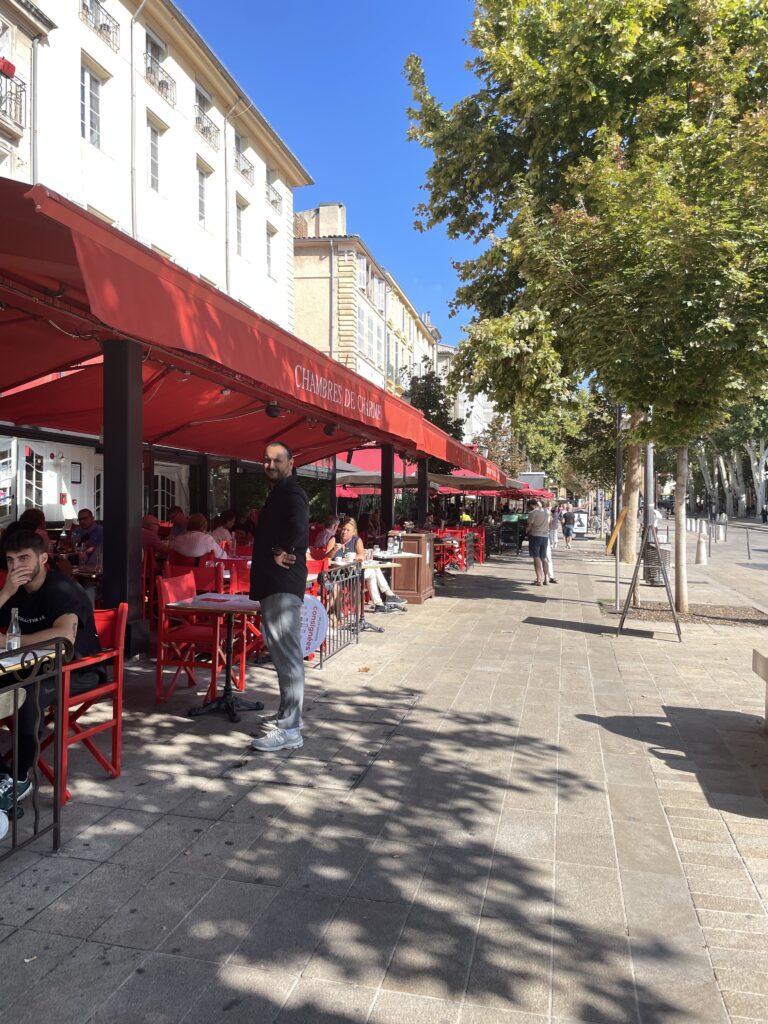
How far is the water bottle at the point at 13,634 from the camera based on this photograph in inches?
127

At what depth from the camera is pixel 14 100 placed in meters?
14.7

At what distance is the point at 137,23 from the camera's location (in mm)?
19078

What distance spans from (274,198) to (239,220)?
3.08 metres

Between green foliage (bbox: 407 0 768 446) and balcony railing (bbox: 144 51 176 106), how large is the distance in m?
9.86

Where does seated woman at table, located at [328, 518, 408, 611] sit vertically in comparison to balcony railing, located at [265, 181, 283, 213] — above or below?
below

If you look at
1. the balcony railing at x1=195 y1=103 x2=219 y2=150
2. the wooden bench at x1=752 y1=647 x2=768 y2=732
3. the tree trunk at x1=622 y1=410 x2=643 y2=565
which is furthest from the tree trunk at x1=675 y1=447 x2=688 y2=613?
the balcony railing at x1=195 y1=103 x2=219 y2=150

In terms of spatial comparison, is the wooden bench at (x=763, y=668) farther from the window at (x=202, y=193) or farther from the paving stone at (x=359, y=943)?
A: the window at (x=202, y=193)

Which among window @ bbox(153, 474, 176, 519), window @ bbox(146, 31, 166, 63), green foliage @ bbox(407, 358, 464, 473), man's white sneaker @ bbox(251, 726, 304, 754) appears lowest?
man's white sneaker @ bbox(251, 726, 304, 754)

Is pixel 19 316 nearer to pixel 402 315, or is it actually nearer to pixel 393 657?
pixel 393 657

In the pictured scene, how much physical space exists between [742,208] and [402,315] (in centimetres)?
4393

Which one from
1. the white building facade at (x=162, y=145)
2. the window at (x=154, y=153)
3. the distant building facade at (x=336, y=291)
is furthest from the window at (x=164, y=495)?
the distant building facade at (x=336, y=291)

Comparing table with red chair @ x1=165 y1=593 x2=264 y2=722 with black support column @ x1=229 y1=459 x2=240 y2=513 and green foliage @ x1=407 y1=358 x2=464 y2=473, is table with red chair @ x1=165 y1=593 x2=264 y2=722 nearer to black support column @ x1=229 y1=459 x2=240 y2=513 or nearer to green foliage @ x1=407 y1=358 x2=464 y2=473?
black support column @ x1=229 y1=459 x2=240 y2=513

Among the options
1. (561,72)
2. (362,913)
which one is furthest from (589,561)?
(362,913)

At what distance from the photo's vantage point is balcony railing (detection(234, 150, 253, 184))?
2431 centimetres
